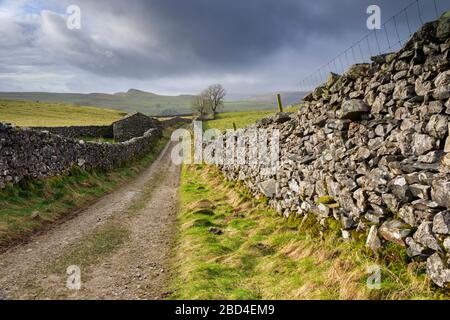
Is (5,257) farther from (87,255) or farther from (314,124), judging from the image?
(314,124)

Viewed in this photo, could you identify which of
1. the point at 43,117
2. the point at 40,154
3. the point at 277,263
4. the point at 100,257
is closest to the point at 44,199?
the point at 40,154

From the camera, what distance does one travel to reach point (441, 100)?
22.8 ft

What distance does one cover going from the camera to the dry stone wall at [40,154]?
15.8 metres

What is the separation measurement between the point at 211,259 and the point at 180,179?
18406 mm

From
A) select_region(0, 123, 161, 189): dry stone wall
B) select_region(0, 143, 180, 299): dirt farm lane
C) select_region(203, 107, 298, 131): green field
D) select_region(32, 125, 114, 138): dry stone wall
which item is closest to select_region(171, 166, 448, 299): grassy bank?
select_region(0, 143, 180, 299): dirt farm lane

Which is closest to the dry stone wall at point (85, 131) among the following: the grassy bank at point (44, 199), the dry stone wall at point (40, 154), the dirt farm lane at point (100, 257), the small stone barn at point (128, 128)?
the small stone barn at point (128, 128)

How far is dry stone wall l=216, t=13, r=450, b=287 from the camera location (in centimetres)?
660

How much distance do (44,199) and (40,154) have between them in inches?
118

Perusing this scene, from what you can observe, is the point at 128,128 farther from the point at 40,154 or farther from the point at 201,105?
the point at 201,105

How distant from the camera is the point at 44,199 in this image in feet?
54.2

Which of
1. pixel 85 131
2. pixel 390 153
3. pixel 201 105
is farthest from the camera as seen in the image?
pixel 201 105

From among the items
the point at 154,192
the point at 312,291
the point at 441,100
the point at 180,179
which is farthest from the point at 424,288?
the point at 180,179

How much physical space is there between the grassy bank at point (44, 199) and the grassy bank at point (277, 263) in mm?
5554

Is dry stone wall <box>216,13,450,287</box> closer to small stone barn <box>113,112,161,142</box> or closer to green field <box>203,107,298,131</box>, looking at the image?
Answer: green field <box>203,107,298,131</box>
